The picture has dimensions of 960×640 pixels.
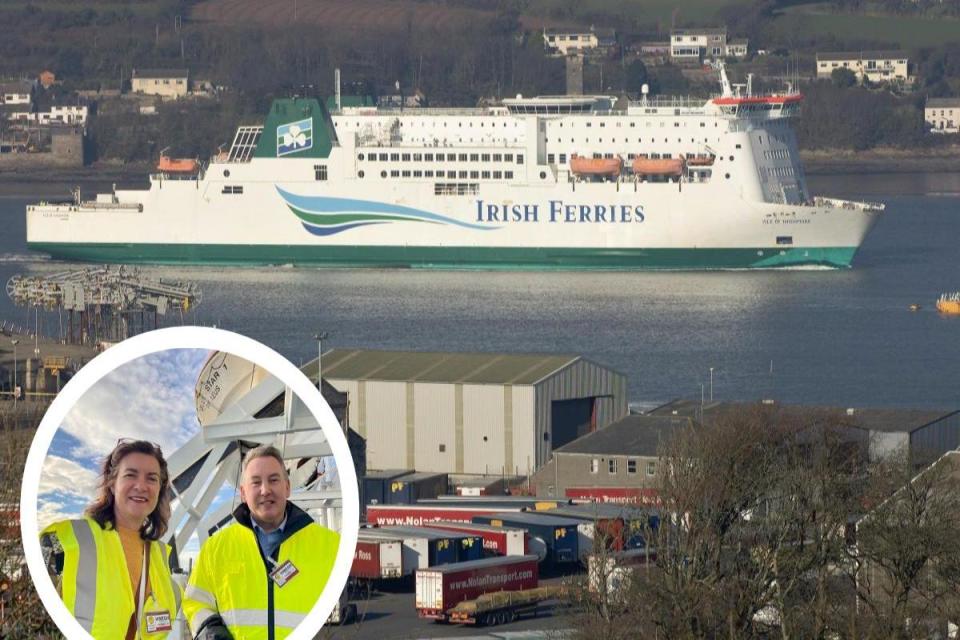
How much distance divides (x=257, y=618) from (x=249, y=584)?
29 millimetres

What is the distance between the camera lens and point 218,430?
1.86 m

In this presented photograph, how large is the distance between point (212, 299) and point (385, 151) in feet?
20.5

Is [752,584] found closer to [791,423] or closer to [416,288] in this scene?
[791,423]

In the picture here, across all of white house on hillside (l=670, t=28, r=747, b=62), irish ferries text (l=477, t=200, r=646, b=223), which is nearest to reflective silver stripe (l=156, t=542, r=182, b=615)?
irish ferries text (l=477, t=200, r=646, b=223)

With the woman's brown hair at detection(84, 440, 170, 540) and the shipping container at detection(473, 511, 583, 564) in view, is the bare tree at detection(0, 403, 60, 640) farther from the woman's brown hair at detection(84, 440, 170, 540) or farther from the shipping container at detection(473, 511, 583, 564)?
the shipping container at detection(473, 511, 583, 564)

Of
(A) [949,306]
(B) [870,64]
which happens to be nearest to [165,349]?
(A) [949,306]

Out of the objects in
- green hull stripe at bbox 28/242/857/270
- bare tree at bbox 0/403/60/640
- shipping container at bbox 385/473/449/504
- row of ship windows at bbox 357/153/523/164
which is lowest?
shipping container at bbox 385/473/449/504

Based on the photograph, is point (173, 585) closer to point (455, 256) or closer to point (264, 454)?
point (264, 454)

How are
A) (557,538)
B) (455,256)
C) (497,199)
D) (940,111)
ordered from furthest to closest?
1. (940,111)
2. (455,256)
3. (497,199)
4. (557,538)

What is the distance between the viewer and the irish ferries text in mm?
36344

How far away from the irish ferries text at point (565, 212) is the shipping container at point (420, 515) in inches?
847

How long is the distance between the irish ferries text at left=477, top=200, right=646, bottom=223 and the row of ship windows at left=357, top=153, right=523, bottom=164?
3.35 ft

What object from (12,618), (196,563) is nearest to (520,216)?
(12,618)

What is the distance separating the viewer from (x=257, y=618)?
182 cm
